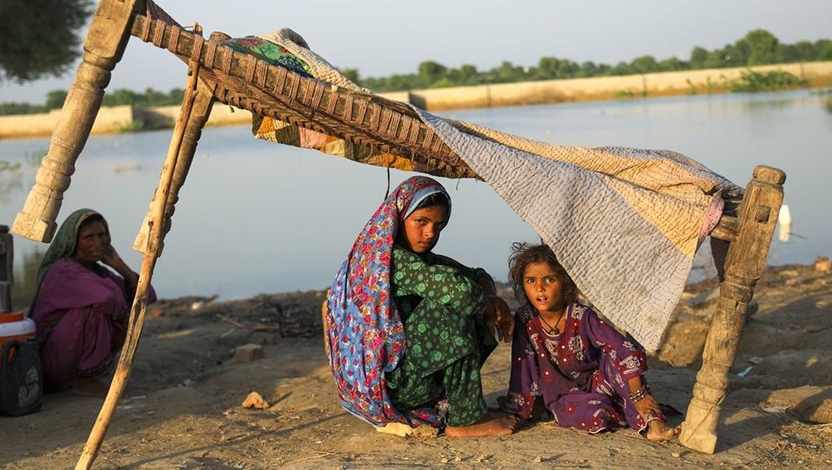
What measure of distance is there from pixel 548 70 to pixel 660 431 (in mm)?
51720

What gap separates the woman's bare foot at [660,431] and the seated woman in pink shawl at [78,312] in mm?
2887

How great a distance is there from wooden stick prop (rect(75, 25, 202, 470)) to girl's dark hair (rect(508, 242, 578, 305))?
59.2 inches

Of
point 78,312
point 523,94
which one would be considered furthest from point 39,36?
point 523,94

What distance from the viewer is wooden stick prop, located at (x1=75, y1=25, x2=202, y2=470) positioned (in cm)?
372

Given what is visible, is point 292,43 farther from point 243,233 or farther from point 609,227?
point 243,233

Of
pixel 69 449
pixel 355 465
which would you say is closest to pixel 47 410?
pixel 69 449

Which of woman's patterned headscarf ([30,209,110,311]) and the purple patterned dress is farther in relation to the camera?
woman's patterned headscarf ([30,209,110,311])

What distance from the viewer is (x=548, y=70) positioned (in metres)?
54.2

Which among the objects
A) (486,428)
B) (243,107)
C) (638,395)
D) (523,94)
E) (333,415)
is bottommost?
(333,415)

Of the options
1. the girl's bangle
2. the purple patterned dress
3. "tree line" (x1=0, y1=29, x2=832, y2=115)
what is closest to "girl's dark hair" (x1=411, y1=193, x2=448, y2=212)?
the purple patterned dress

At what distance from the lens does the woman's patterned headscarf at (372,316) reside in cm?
397

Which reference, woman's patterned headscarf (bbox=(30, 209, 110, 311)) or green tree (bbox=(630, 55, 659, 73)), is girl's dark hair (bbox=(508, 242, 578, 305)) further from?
green tree (bbox=(630, 55, 659, 73))

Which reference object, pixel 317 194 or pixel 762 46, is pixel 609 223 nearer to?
pixel 317 194

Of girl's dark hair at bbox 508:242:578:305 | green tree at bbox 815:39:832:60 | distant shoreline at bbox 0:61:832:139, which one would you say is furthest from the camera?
green tree at bbox 815:39:832:60
